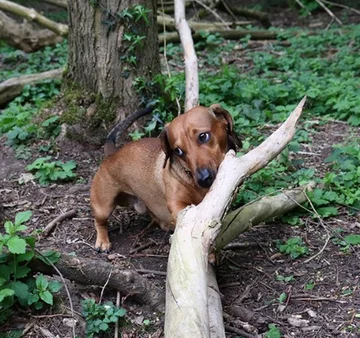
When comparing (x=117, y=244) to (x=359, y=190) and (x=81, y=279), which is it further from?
(x=359, y=190)

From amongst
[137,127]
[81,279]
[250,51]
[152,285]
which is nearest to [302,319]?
[152,285]

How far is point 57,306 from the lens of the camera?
3.56m

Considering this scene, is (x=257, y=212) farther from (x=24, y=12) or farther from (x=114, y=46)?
(x=24, y=12)

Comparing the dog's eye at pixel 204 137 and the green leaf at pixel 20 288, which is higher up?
the dog's eye at pixel 204 137

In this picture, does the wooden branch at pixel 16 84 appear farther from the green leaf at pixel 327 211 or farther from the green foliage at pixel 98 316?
the green foliage at pixel 98 316

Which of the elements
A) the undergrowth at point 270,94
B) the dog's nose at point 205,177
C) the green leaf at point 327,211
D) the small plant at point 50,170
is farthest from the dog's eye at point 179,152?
the small plant at point 50,170

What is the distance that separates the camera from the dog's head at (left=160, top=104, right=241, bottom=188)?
377cm

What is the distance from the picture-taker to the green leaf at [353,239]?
4.14 meters

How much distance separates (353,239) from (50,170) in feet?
8.84

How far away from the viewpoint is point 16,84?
741 centimetres

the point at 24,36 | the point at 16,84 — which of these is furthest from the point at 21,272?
the point at 24,36

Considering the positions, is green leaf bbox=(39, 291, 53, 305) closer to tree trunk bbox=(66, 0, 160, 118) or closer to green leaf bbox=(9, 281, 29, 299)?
green leaf bbox=(9, 281, 29, 299)

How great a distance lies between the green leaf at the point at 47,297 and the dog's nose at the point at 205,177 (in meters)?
1.11

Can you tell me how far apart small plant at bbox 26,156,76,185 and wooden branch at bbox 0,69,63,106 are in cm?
214
